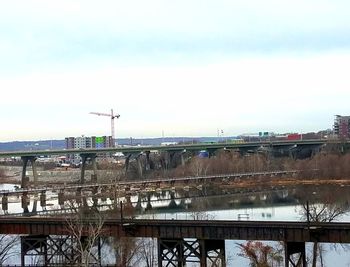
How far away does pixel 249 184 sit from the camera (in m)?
130

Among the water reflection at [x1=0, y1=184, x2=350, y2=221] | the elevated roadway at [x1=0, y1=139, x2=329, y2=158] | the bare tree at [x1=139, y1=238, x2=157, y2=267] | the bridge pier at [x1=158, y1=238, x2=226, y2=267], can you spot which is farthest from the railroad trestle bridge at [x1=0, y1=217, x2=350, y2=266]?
the elevated roadway at [x1=0, y1=139, x2=329, y2=158]

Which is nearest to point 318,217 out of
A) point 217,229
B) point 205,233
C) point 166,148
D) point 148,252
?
point 217,229

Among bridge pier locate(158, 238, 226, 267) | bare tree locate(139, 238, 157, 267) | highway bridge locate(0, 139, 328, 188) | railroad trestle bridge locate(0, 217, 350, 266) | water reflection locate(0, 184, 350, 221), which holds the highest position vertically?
highway bridge locate(0, 139, 328, 188)

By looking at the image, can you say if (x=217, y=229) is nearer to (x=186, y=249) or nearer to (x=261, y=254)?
(x=186, y=249)

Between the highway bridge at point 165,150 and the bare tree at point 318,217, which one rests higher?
the highway bridge at point 165,150

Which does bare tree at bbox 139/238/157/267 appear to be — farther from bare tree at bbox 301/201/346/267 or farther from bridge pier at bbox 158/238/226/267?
bare tree at bbox 301/201/346/267

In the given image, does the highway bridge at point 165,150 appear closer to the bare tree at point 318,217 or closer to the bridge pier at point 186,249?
the bare tree at point 318,217

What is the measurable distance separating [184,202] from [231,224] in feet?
193

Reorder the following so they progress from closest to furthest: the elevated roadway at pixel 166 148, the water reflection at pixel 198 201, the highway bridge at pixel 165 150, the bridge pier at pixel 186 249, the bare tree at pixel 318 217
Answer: the bare tree at pixel 318 217 → the bridge pier at pixel 186 249 → the water reflection at pixel 198 201 → the elevated roadway at pixel 166 148 → the highway bridge at pixel 165 150

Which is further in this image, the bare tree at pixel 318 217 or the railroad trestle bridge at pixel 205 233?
the bare tree at pixel 318 217

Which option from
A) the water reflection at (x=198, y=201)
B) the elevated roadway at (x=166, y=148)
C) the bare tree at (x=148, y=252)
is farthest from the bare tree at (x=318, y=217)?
the elevated roadway at (x=166, y=148)

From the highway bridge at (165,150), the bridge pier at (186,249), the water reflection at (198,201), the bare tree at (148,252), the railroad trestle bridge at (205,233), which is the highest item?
the highway bridge at (165,150)

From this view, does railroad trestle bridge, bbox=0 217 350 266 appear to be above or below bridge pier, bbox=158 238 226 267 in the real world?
above

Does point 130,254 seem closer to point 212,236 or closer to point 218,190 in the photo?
point 212,236
